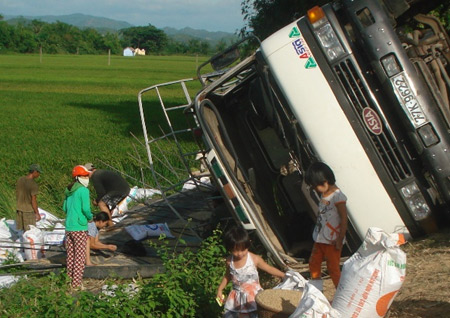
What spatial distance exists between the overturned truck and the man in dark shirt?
458 cm

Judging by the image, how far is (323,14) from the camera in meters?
6.61

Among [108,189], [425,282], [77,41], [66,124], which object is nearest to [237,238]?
[425,282]

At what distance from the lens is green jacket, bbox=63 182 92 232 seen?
8.45 metres

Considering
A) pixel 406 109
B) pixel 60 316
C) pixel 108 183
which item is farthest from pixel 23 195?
pixel 406 109

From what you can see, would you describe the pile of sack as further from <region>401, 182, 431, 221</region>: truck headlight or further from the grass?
the grass

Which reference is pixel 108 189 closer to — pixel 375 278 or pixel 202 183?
pixel 202 183

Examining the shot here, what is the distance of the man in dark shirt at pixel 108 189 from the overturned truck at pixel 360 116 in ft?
15.0

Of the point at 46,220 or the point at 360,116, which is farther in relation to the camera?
the point at 46,220

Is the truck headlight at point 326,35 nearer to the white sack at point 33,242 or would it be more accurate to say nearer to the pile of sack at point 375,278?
the pile of sack at point 375,278

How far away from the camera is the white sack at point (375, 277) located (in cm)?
500

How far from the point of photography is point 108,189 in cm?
1146

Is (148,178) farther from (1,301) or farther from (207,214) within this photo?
(1,301)

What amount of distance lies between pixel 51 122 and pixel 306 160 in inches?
840

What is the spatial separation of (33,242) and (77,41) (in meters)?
106
